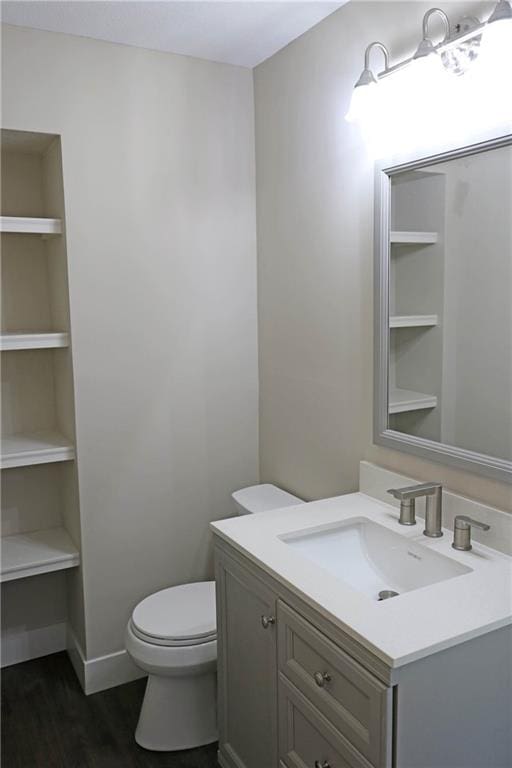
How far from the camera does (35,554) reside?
2.52m

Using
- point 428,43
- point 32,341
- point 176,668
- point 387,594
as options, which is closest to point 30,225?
point 32,341

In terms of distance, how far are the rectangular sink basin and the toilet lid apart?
21.0 inches

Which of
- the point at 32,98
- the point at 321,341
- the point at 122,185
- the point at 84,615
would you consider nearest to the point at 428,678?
the point at 321,341

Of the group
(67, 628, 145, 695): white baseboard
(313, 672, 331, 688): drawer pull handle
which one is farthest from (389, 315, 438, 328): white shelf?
(67, 628, 145, 695): white baseboard

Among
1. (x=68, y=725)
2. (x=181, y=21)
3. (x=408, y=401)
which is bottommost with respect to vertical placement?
(x=68, y=725)

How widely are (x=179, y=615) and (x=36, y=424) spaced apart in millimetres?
1038

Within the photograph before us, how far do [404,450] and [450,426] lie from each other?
0.20 m

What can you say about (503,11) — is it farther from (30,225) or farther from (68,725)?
(68,725)

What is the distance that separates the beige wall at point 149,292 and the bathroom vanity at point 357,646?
74 cm

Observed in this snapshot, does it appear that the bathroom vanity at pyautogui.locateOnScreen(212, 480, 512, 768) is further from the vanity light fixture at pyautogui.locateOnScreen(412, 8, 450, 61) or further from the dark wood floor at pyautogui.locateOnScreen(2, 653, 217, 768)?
the vanity light fixture at pyautogui.locateOnScreen(412, 8, 450, 61)

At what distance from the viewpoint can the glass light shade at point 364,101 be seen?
1.86 meters

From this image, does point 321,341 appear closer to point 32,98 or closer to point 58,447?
point 58,447

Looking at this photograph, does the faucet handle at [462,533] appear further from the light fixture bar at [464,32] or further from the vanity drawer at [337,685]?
the light fixture bar at [464,32]

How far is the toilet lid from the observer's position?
2.11 metres
